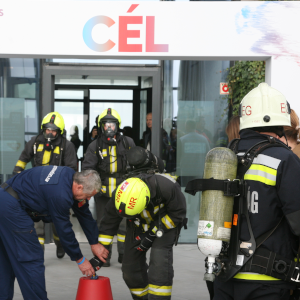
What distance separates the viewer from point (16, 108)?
7586 mm

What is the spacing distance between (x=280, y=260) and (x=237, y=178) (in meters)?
0.46

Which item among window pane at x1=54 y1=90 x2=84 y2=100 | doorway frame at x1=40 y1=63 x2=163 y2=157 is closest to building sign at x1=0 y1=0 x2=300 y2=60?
doorway frame at x1=40 y1=63 x2=163 y2=157

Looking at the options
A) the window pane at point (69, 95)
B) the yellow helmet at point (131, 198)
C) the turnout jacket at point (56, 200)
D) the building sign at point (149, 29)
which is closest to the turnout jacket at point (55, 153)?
the building sign at point (149, 29)

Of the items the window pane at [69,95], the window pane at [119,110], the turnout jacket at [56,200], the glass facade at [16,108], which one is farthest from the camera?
the window pane at [69,95]

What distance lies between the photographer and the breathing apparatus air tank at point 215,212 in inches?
85.0

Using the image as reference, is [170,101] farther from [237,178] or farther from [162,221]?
[237,178]

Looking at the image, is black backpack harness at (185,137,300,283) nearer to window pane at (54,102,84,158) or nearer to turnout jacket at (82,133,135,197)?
turnout jacket at (82,133,135,197)

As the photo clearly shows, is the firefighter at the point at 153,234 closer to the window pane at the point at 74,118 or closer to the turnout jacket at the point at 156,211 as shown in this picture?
the turnout jacket at the point at 156,211

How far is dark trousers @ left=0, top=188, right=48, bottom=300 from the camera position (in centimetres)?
355

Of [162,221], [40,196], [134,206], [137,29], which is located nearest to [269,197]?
[134,206]

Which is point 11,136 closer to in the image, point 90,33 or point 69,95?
point 69,95

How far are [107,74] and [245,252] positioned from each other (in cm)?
564

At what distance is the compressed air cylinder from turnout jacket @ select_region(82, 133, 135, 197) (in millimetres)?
3885

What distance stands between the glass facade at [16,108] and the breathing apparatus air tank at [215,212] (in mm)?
5854
